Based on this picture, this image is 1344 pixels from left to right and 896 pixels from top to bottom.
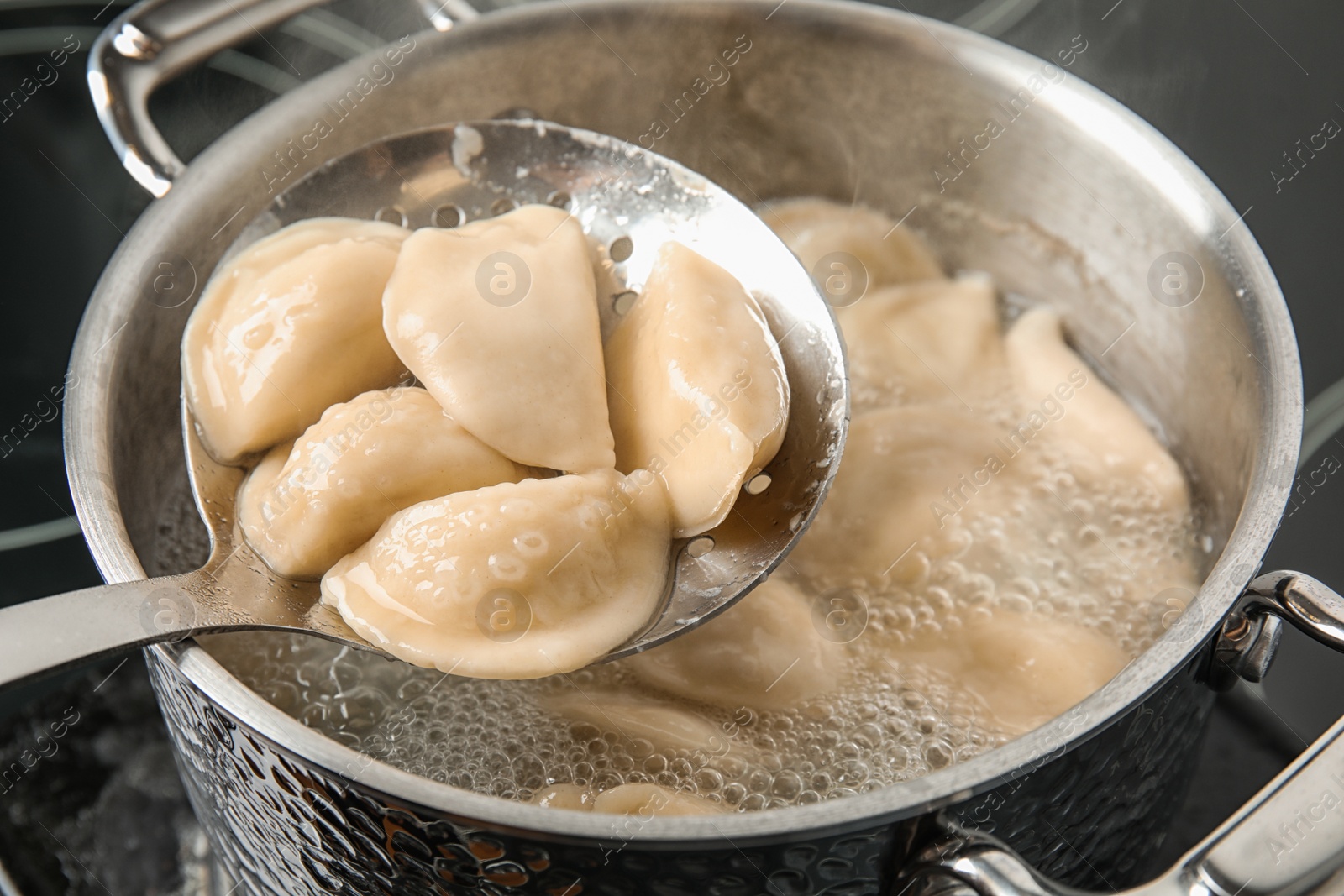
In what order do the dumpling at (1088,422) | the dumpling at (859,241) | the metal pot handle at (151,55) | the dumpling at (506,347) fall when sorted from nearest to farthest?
the dumpling at (506,347) → the metal pot handle at (151,55) → the dumpling at (1088,422) → the dumpling at (859,241)

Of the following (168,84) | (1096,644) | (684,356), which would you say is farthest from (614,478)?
(168,84)

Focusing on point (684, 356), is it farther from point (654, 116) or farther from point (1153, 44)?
point (1153, 44)

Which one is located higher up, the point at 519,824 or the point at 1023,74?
the point at 1023,74

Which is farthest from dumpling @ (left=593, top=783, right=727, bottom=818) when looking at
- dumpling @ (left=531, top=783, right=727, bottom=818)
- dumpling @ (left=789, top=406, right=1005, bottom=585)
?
dumpling @ (left=789, top=406, right=1005, bottom=585)

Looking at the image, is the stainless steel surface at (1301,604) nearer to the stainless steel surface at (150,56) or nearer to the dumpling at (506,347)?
the dumpling at (506,347)

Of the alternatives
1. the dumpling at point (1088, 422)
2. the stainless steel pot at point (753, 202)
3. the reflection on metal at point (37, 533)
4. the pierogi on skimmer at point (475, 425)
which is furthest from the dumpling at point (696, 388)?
the reflection on metal at point (37, 533)

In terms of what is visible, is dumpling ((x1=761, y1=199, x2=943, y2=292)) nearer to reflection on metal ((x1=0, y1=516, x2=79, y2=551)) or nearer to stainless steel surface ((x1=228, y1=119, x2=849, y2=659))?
stainless steel surface ((x1=228, y1=119, x2=849, y2=659))
